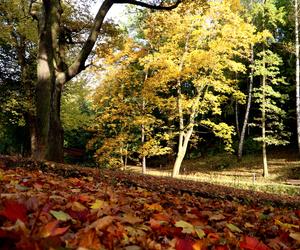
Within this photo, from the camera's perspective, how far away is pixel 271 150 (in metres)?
30.3

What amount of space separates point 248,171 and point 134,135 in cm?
879

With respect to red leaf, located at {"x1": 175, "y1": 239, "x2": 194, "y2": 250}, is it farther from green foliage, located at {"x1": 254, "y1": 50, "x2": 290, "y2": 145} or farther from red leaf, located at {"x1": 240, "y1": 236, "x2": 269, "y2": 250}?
green foliage, located at {"x1": 254, "y1": 50, "x2": 290, "y2": 145}

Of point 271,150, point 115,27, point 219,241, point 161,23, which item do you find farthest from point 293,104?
point 219,241

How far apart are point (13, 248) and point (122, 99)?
18.5 meters

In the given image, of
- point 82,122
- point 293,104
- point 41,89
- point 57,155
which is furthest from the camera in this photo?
point 293,104

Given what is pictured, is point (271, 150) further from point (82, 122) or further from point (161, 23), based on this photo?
point (161, 23)

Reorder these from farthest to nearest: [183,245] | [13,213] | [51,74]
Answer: [51,74] < [183,245] < [13,213]

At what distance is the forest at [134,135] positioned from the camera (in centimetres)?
180

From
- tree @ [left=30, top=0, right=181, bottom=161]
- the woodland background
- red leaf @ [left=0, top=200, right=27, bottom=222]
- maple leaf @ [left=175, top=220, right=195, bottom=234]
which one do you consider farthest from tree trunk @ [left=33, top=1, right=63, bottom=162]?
red leaf @ [left=0, top=200, right=27, bottom=222]

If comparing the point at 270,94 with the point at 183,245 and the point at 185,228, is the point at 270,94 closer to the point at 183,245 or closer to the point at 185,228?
the point at 185,228

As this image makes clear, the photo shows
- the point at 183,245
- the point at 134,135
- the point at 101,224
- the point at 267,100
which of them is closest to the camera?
the point at 183,245

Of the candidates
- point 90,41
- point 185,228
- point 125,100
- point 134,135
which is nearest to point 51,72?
point 90,41

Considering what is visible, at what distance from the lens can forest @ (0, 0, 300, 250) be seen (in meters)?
1.80

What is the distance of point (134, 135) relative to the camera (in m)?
21.1
